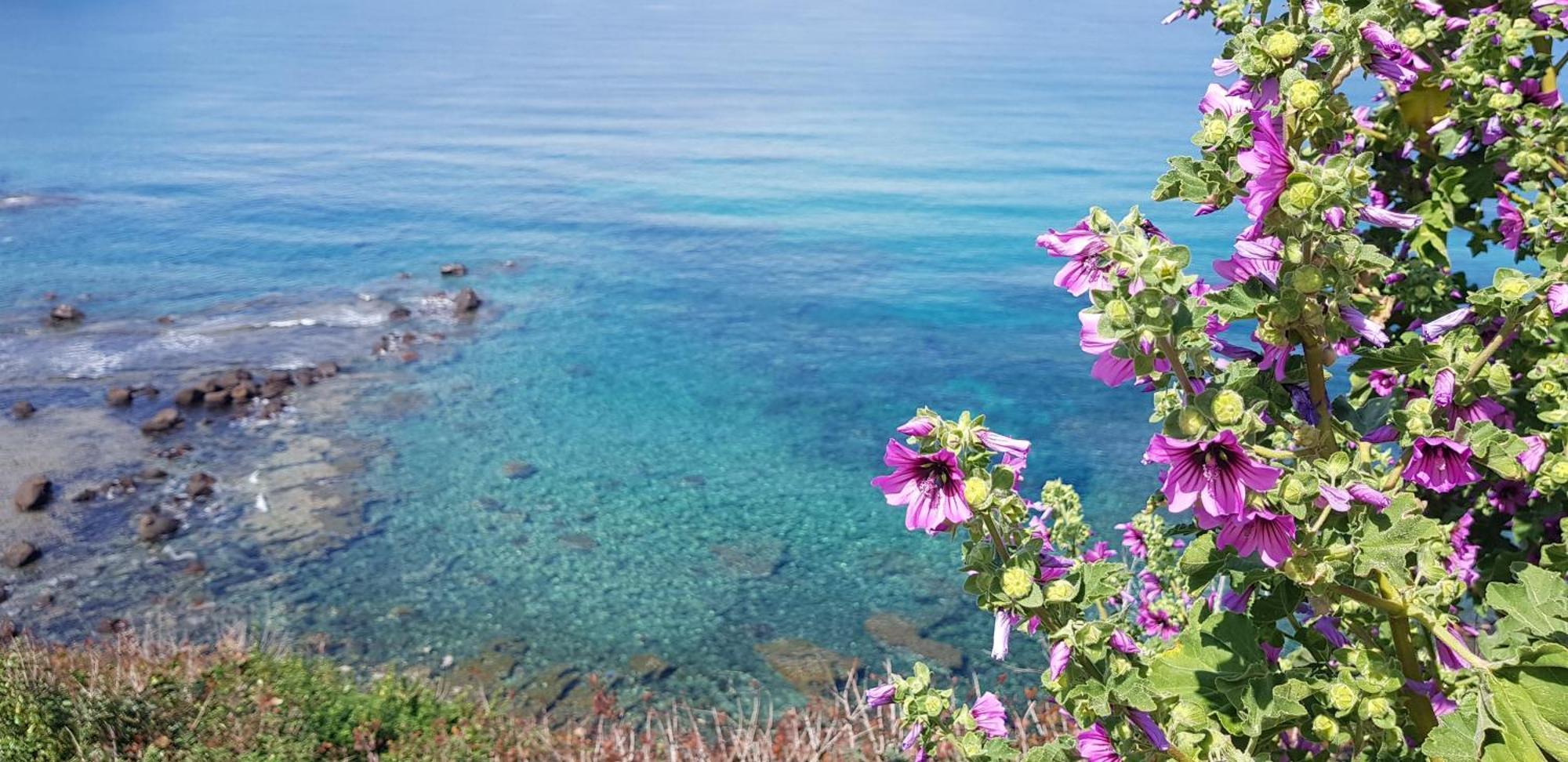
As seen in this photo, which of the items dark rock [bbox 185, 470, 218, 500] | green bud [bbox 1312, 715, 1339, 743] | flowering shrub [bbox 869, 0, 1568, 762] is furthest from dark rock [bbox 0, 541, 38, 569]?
green bud [bbox 1312, 715, 1339, 743]

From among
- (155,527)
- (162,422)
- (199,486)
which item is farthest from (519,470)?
(162,422)

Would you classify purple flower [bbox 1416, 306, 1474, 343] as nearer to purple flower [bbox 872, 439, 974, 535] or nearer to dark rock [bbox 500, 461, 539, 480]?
purple flower [bbox 872, 439, 974, 535]

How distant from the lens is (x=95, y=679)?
6184 mm

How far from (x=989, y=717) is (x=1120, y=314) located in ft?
4.08

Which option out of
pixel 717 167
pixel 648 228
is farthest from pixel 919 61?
pixel 648 228

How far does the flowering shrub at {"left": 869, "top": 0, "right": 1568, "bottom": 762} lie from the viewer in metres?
1.76

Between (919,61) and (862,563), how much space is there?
53.6 meters

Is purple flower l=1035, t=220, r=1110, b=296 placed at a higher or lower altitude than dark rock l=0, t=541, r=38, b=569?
higher

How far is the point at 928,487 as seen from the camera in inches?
81.7

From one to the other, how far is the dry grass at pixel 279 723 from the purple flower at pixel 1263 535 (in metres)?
3.86

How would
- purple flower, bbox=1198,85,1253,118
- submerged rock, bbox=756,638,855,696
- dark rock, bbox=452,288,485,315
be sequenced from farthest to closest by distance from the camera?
dark rock, bbox=452,288,485,315 < submerged rock, bbox=756,638,855,696 < purple flower, bbox=1198,85,1253,118

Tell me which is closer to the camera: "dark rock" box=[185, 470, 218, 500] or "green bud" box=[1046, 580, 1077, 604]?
"green bud" box=[1046, 580, 1077, 604]

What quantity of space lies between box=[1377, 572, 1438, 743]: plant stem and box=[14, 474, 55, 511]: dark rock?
46.0 ft

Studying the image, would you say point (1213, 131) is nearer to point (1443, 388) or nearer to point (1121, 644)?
point (1443, 388)
